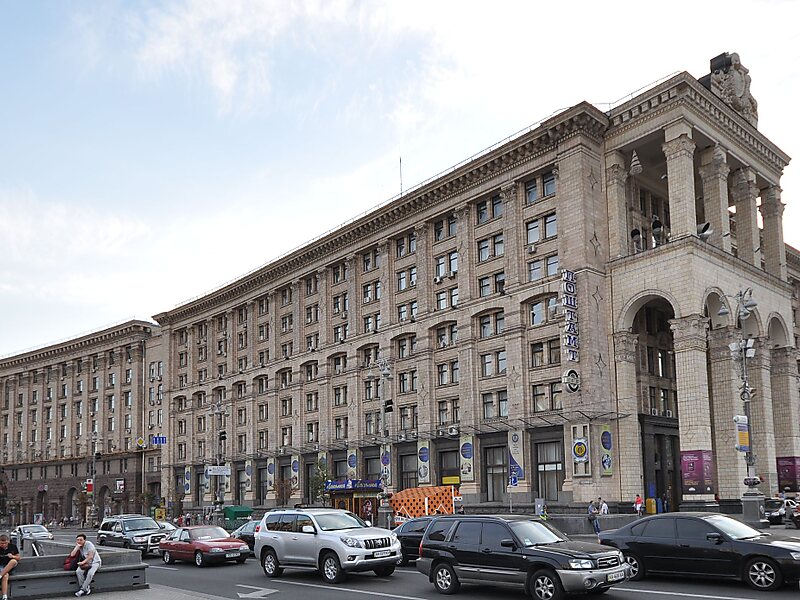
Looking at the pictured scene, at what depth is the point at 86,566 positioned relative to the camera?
2067 cm

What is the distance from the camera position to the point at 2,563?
64.2ft

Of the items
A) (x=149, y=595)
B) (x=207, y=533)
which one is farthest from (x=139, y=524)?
(x=149, y=595)

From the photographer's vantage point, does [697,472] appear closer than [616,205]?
Yes

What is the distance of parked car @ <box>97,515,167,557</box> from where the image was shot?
1453 inches

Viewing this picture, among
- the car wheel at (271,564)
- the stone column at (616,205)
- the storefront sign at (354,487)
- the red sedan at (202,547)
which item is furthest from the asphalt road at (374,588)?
the stone column at (616,205)

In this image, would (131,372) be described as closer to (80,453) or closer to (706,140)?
(80,453)

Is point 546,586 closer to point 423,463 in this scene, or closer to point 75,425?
point 423,463

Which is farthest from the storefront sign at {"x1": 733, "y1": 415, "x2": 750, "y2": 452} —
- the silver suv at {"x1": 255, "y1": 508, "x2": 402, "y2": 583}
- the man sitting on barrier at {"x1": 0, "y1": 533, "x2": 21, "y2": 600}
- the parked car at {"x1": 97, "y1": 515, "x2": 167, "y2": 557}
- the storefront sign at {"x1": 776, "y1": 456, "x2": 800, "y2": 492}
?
the man sitting on barrier at {"x1": 0, "y1": 533, "x2": 21, "y2": 600}

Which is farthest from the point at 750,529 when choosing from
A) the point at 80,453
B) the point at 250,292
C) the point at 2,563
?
the point at 80,453

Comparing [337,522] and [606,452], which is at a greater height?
[606,452]

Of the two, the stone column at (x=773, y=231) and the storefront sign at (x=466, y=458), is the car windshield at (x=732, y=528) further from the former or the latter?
the stone column at (x=773, y=231)

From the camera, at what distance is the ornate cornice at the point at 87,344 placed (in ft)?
332

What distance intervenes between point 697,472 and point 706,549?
88.8ft

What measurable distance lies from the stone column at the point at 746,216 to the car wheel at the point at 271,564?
40738 millimetres
